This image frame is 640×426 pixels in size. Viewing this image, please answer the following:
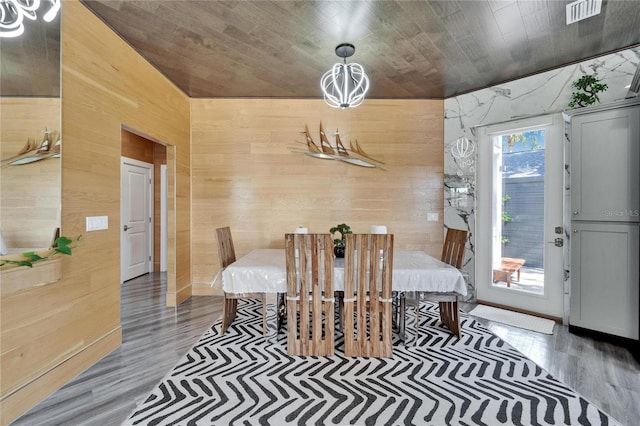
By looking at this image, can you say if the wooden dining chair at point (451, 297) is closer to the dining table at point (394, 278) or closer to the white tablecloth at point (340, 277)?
the dining table at point (394, 278)

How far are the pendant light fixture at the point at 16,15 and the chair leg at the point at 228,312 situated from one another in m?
2.35

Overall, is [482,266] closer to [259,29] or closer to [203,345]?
[203,345]

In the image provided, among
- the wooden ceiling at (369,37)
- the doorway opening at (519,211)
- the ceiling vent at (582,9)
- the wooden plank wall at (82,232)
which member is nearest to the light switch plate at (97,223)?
the wooden plank wall at (82,232)

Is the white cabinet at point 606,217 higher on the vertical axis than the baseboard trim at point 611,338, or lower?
higher

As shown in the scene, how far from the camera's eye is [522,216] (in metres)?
3.54

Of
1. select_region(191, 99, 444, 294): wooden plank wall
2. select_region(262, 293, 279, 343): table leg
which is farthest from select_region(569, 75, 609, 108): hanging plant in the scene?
select_region(262, 293, 279, 343): table leg

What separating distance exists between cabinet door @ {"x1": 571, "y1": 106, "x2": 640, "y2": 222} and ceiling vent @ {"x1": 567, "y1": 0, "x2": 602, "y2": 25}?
845 mm

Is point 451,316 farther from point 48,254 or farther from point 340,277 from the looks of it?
point 48,254

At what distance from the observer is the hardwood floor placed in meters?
1.77

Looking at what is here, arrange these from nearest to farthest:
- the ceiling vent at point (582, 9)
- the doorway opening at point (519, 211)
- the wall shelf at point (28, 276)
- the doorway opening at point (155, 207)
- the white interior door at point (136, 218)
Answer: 1. the wall shelf at point (28, 276)
2. the ceiling vent at point (582, 9)
3. the doorway opening at point (519, 211)
4. the white interior door at point (136, 218)
5. the doorway opening at point (155, 207)

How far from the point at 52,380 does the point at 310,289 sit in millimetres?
1822

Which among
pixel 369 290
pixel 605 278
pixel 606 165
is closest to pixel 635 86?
pixel 606 165

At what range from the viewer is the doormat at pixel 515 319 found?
305cm

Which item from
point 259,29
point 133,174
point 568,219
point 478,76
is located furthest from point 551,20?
point 133,174
